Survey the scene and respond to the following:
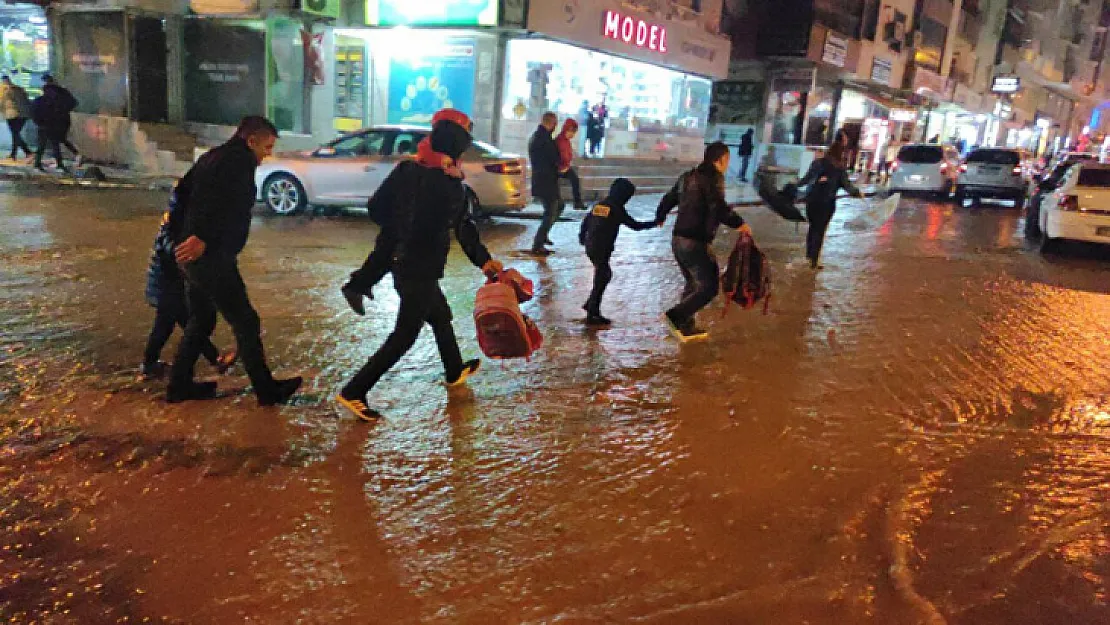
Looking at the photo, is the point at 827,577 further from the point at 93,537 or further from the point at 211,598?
the point at 93,537

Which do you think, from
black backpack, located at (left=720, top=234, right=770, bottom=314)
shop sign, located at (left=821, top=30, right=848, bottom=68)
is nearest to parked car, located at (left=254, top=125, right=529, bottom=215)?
black backpack, located at (left=720, top=234, right=770, bottom=314)

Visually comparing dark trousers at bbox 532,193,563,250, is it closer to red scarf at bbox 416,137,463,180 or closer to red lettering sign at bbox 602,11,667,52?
red scarf at bbox 416,137,463,180

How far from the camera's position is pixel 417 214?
4.12m

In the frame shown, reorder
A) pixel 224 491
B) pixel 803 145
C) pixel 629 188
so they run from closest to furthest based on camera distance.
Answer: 1. pixel 224 491
2. pixel 629 188
3. pixel 803 145

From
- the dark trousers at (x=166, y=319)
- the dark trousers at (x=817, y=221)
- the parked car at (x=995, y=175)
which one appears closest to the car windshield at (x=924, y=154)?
the parked car at (x=995, y=175)

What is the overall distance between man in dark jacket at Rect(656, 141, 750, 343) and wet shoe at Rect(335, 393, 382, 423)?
2.89 metres

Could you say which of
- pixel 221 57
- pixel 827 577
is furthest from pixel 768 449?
pixel 221 57

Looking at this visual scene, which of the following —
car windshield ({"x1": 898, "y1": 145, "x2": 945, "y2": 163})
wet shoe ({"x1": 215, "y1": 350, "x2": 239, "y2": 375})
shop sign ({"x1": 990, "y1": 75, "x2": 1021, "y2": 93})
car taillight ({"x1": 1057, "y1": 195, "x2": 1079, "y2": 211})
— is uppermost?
shop sign ({"x1": 990, "y1": 75, "x2": 1021, "y2": 93})

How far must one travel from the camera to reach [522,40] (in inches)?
680

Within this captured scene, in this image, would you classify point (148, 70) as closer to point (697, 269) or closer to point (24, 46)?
point (24, 46)

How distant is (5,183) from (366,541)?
46.2 ft

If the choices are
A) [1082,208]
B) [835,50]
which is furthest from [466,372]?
[835,50]

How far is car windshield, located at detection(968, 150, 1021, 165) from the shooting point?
20578 millimetres

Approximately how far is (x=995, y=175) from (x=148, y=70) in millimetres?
21480
